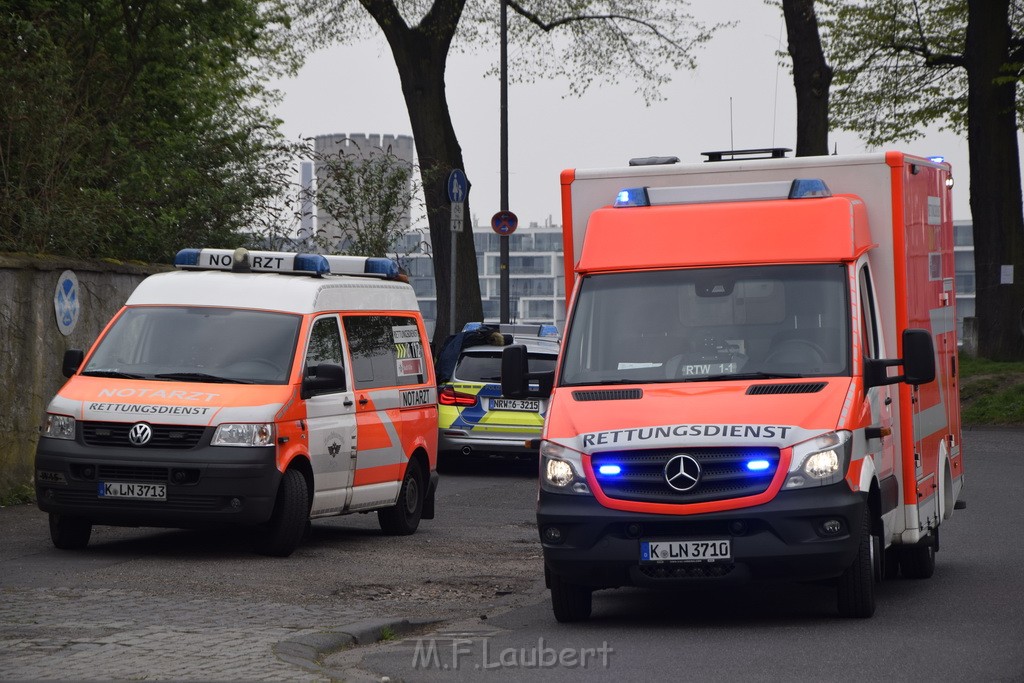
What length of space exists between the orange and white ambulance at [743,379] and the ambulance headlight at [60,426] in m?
3.71

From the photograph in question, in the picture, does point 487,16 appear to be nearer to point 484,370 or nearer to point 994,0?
point 994,0

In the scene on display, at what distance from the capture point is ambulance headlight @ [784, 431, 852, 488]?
9.39 m

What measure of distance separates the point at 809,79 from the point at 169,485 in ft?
63.8

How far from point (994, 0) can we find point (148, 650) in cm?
2668

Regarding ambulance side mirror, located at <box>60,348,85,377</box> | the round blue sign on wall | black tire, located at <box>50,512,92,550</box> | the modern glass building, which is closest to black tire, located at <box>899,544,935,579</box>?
black tire, located at <box>50,512,92,550</box>

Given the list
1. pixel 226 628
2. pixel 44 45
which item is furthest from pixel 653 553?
pixel 44 45

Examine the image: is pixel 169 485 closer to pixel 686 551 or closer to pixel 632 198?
pixel 632 198

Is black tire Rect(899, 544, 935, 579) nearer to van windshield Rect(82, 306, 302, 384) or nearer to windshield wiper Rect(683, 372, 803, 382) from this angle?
windshield wiper Rect(683, 372, 803, 382)

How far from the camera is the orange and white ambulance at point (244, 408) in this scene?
12438 mm

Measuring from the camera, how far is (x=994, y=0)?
3173 centimetres

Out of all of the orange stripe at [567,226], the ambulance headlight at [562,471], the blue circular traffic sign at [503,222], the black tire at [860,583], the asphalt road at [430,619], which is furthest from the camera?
the blue circular traffic sign at [503,222]

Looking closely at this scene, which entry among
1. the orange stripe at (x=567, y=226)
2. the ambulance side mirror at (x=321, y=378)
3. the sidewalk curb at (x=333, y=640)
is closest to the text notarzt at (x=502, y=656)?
the sidewalk curb at (x=333, y=640)

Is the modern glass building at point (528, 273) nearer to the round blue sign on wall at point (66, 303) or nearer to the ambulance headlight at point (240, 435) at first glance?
the round blue sign on wall at point (66, 303)

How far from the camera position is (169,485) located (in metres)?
12.4
